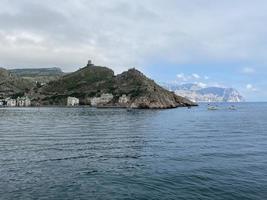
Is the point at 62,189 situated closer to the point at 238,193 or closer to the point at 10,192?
the point at 10,192

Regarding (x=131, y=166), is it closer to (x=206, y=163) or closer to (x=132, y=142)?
(x=206, y=163)

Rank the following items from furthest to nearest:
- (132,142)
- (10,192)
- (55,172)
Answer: (132,142)
(55,172)
(10,192)

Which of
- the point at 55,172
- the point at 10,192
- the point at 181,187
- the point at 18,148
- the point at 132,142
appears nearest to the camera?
the point at 10,192

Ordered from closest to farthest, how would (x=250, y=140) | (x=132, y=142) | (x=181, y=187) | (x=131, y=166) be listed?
(x=181, y=187) → (x=131, y=166) → (x=132, y=142) → (x=250, y=140)

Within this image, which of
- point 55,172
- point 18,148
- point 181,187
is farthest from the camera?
point 18,148

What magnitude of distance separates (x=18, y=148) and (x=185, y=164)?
103 feet

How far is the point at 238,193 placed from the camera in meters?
37.5

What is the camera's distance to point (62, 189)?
37.8 m

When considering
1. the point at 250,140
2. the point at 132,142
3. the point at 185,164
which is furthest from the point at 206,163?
the point at 250,140

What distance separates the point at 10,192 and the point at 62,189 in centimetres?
508

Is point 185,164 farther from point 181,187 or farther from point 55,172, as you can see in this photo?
point 55,172

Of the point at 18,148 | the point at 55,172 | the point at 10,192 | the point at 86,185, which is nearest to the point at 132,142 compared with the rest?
the point at 18,148

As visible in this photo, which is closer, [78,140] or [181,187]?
[181,187]

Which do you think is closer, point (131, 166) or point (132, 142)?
point (131, 166)
